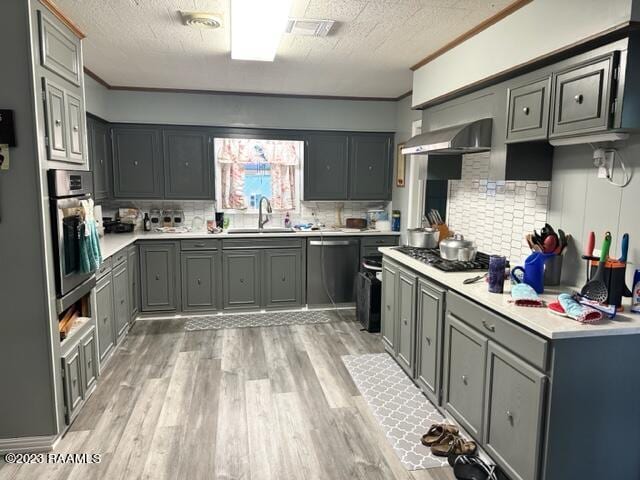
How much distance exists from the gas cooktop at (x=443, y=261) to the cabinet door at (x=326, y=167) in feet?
6.43

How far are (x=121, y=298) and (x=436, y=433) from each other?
2.97 meters

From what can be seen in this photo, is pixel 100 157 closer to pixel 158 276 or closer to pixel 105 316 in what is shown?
pixel 158 276

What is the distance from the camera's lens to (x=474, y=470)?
7.61ft

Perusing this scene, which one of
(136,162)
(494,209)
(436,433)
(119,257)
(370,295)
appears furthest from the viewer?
(136,162)

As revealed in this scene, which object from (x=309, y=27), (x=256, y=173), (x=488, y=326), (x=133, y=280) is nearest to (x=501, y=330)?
(x=488, y=326)

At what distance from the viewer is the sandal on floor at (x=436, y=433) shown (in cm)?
260

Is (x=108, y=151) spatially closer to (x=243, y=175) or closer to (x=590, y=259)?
(x=243, y=175)

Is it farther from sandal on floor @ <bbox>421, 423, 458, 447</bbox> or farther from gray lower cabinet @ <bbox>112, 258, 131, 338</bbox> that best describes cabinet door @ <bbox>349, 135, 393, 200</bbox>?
sandal on floor @ <bbox>421, 423, 458, 447</bbox>

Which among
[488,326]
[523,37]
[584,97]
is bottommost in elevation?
[488,326]

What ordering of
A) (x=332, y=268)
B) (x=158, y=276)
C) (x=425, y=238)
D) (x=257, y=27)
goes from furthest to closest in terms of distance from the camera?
(x=332, y=268) < (x=158, y=276) < (x=425, y=238) < (x=257, y=27)

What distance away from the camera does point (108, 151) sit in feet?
16.1

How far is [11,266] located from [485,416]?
2.62 m

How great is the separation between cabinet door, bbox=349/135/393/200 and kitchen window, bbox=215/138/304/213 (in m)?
0.67

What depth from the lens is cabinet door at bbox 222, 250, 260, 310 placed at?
196 inches
